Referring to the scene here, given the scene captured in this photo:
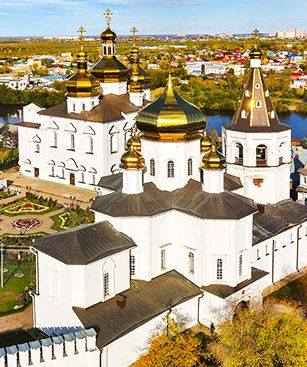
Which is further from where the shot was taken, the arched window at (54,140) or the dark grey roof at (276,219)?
the arched window at (54,140)

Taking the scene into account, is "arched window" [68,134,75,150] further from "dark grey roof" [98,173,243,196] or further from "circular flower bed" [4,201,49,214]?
"dark grey roof" [98,173,243,196]

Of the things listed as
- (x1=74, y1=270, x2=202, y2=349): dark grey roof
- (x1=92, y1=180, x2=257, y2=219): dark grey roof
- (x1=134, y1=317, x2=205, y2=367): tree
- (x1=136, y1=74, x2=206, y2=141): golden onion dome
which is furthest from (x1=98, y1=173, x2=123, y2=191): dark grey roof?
(x1=134, y1=317, x2=205, y2=367): tree

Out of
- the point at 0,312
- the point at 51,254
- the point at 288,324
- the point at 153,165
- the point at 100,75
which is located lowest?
the point at 0,312

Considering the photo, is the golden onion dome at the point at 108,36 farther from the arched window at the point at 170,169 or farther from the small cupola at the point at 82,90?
the arched window at the point at 170,169

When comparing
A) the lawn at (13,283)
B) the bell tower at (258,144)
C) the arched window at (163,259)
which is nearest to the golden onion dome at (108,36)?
the bell tower at (258,144)

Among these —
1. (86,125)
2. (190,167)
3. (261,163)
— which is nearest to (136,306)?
(190,167)

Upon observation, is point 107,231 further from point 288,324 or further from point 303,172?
point 303,172

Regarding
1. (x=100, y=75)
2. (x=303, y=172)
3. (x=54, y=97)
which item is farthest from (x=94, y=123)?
(x=54, y=97)
